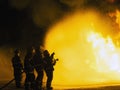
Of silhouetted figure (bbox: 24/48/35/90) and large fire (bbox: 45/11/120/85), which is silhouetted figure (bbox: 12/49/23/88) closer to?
silhouetted figure (bbox: 24/48/35/90)

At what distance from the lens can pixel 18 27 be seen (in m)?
30.6

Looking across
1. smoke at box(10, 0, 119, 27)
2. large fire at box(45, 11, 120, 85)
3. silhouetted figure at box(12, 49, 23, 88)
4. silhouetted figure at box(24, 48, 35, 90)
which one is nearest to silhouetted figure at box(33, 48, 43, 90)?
silhouetted figure at box(24, 48, 35, 90)

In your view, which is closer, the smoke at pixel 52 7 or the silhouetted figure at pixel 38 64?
the silhouetted figure at pixel 38 64

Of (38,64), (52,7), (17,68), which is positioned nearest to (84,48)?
(52,7)

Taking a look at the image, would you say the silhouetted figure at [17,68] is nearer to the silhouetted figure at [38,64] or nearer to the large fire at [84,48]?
the silhouetted figure at [38,64]

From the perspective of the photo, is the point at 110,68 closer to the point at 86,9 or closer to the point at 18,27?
the point at 86,9

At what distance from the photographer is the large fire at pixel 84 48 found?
22780 millimetres

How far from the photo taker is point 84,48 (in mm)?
26422

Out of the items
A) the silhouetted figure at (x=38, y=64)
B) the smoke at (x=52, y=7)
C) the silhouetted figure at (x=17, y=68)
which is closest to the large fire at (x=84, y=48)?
the smoke at (x=52, y=7)

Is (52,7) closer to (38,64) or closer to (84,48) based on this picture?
(84,48)

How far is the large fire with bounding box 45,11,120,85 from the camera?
74.7 feet

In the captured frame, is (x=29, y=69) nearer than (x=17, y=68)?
Yes

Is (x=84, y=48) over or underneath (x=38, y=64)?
over

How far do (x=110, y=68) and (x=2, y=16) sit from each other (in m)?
10.5
